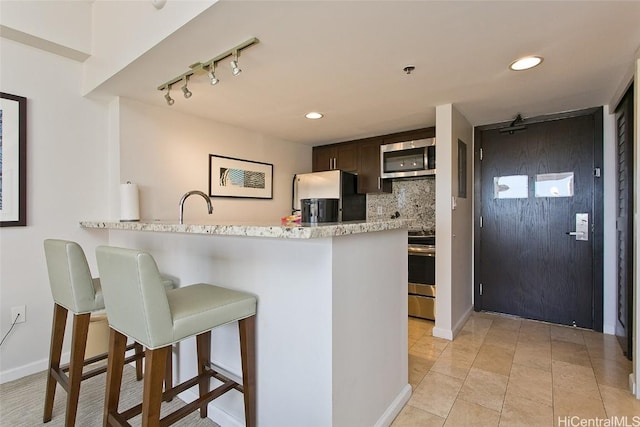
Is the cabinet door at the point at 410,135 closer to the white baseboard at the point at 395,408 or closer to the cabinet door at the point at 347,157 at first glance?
the cabinet door at the point at 347,157

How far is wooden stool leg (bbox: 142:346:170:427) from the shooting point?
113cm

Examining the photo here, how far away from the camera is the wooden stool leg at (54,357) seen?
171cm

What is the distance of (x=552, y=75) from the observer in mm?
2164

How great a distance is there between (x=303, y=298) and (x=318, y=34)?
1357mm

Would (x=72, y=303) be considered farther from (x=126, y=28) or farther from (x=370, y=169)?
(x=370, y=169)

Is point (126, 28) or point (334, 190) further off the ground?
point (126, 28)

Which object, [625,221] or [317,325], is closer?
[317,325]

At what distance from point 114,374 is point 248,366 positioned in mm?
576

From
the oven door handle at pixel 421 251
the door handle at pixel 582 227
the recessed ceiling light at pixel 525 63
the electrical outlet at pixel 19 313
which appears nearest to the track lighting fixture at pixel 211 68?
the recessed ceiling light at pixel 525 63

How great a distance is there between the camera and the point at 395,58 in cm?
190

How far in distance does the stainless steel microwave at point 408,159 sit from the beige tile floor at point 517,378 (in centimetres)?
173

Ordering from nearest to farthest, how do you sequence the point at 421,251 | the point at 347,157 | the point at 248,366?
the point at 248,366
the point at 421,251
the point at 347,157

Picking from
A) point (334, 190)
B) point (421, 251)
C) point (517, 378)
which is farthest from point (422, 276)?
point (334, 190)

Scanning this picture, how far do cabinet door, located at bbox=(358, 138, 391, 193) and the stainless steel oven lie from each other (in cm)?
86
